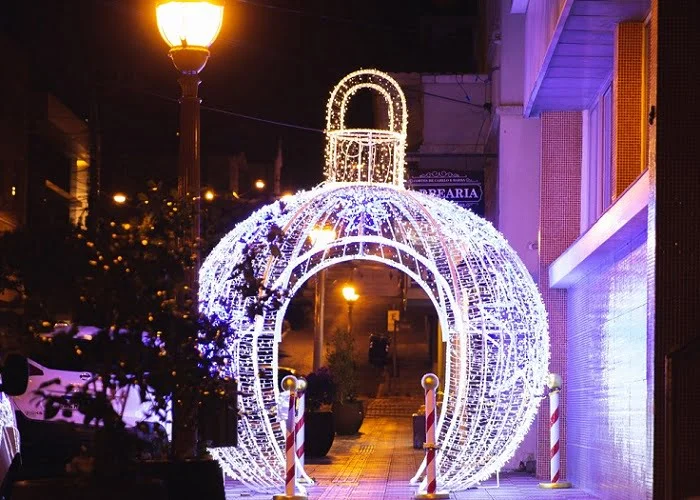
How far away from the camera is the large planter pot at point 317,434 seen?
21.9m

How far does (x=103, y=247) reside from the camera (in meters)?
8.64

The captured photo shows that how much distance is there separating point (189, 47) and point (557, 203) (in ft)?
29.5

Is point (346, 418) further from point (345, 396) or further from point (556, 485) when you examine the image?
point (556, 485)

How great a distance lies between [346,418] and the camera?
2894 cm

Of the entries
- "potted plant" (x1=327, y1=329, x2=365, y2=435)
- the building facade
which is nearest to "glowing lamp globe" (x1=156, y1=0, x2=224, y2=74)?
the building facade

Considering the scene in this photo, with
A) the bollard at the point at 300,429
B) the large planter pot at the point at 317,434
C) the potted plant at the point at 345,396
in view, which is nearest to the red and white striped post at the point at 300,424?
the bollard at the point at 300,429

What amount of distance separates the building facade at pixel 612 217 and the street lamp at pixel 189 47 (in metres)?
3.50

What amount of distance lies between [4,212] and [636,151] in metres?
25.4

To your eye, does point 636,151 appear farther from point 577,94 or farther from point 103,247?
point 103,247

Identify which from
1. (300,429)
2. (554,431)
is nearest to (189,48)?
(300,429)

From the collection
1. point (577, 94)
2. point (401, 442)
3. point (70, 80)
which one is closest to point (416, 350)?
point (70, 80)

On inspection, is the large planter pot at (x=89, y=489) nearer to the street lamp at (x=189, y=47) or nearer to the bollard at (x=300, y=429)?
the street lamp at (x=189, y=47)

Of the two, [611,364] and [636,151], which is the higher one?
[636,151]

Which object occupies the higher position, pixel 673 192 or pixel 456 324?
pixel 673 192
